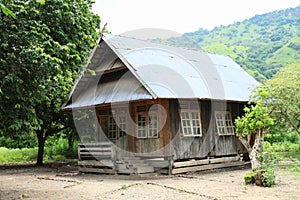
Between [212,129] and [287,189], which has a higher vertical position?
[212,129]

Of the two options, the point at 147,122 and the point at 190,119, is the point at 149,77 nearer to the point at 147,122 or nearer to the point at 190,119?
the point at 147,122

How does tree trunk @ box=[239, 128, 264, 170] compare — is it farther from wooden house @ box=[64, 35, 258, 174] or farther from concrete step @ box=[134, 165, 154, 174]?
concrete step @ box=[134, 165, 154, 174]

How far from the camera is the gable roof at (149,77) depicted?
12719 millimetres

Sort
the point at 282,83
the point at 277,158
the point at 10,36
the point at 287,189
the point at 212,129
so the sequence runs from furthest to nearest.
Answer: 1. the point at 212,129
2. the point at 282,83
3. the point at 277,158
4. the point at 287,189
5. the point at 10,36

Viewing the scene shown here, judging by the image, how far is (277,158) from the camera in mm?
10312

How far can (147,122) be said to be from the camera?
13.8 metres

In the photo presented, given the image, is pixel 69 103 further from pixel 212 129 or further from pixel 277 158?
pixel 277 158

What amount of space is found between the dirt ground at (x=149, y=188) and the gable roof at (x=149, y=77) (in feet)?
10.1

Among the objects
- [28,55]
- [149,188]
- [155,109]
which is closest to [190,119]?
[155,109]

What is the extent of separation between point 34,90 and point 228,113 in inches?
378

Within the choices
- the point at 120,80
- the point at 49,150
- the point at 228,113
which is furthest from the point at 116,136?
the point at 49,150

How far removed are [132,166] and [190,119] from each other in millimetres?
3127

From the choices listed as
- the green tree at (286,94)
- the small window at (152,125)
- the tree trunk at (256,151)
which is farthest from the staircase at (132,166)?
the green tree at (286,94)

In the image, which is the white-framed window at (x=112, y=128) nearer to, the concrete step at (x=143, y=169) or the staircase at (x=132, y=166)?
the staircase at (x=132, y=166)
